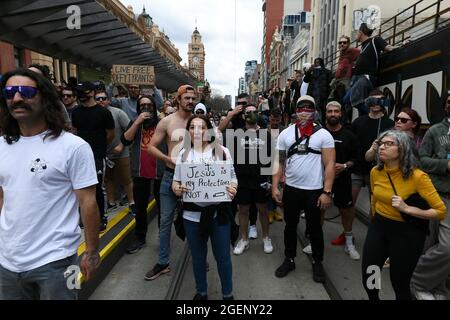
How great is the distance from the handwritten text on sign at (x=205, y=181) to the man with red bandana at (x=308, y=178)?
113 cm

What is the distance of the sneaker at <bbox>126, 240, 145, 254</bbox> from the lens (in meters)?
4.29

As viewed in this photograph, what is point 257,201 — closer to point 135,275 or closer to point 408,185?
point 135,275

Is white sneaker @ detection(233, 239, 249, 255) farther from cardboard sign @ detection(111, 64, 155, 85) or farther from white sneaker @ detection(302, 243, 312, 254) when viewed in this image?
cardboard sign @ detection(111, 64, 155, 85)

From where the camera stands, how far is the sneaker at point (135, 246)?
14.1ft

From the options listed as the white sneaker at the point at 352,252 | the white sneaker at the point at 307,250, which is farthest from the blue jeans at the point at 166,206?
the white sneaker at the point at 352,252

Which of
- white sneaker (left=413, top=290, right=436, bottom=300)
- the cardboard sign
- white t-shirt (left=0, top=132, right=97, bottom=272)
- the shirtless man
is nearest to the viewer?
white t-shirt (left=0, top=132, right=97, bottom=272)

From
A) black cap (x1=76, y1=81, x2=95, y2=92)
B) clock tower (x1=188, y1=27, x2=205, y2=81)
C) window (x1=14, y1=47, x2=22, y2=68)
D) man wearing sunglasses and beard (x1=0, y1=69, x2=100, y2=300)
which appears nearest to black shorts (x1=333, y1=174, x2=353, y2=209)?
man wearing sunglasses and beard (x1=0, y1=69, x2=100, y2=300)

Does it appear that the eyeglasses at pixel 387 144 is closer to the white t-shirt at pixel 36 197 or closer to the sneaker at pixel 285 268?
the sneaker at pixel 285 268

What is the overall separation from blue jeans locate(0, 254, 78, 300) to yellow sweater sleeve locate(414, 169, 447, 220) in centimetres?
270

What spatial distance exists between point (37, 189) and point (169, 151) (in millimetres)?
1877

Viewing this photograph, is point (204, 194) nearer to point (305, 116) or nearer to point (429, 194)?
point (305, 116)

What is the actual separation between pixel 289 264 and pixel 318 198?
908 millimetres

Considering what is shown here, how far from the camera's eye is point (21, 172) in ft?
6.05
